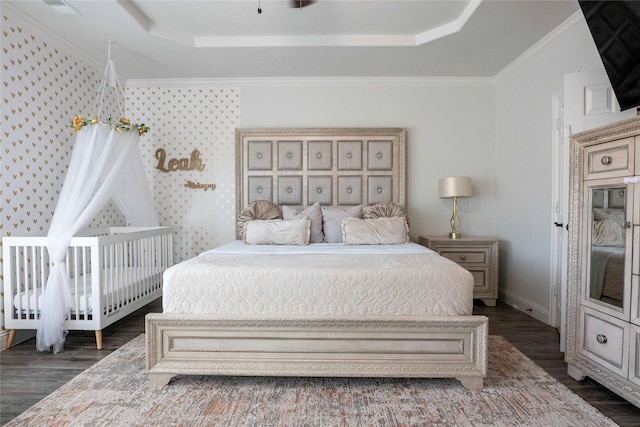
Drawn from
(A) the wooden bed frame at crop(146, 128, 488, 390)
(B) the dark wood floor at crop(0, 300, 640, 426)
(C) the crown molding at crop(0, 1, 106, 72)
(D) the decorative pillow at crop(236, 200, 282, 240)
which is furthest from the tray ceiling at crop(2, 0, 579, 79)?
(B) the dark wood floor at crop(0, 300, 640, 426)

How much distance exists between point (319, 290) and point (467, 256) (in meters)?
2.40

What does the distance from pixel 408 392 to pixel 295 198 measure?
266 cm

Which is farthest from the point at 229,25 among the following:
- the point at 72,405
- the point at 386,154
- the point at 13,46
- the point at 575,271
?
the point at 575,271

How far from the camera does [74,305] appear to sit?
2859 millimetres

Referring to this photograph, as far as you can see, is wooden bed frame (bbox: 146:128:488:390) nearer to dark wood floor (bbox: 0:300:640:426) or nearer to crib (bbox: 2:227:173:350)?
dark wood floor (bbox: 0:300:640:426)

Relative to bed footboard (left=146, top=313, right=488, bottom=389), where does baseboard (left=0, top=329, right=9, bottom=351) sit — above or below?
below

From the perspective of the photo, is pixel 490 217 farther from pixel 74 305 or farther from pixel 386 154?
pixel 74 305

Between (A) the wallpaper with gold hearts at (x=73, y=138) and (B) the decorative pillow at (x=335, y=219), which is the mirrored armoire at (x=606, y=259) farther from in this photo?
(A) the wallpaper with gold hearts at (x=73, y=138)

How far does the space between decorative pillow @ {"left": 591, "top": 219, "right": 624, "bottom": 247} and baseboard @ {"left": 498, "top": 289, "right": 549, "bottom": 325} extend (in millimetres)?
1514

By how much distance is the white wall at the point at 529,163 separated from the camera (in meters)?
3.23

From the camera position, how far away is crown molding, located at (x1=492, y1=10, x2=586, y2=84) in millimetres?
2948

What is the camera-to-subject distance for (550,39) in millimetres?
3289

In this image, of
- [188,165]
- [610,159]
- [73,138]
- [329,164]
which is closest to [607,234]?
[610,159]

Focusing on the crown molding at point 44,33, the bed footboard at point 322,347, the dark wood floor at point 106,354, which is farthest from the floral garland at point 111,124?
the bed footboard at point 322,347
